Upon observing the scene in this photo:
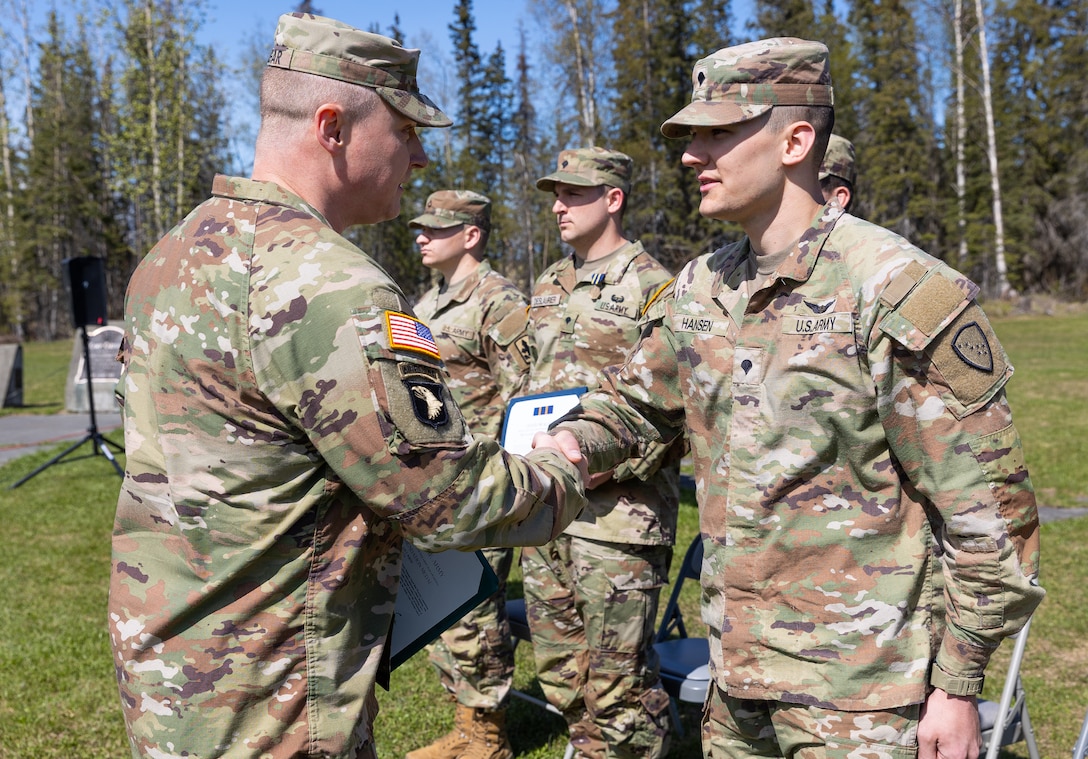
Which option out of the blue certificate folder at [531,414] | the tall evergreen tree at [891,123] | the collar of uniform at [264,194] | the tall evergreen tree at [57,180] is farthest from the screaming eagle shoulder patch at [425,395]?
the tall evergreen tree at [57,180]

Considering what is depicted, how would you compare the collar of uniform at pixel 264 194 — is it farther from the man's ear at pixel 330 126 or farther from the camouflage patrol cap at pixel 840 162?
the camouflage patrol cap at pixel 840 162

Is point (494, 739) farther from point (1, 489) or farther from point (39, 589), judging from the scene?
point (1, 489)

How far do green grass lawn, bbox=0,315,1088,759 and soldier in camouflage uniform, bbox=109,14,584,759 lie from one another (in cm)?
285

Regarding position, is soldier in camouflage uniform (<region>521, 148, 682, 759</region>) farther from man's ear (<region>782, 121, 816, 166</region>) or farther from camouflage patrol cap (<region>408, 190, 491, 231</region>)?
man's ear (<region>782, 121, 816, 166</region>)

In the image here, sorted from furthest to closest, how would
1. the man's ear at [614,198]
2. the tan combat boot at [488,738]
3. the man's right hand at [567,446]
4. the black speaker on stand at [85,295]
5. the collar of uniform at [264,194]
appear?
the black speaker on stand at [85,295] < the man's ear at [614,198] < the tan combat boot at [488,738] < the man's right hand at [567,446] < the collar of uniform at [264,194]

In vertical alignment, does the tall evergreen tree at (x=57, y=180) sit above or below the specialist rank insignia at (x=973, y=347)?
above

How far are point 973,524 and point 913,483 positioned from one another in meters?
0.17

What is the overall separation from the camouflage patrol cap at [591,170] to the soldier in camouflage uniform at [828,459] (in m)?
1.95

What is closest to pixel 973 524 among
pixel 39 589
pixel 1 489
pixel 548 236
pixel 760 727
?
pixel 760 727

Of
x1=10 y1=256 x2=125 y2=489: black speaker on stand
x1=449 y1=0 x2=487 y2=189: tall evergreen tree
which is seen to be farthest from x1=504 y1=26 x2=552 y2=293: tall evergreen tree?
x1=10 y1=256 x2=125 y2=489: black speaker on stand

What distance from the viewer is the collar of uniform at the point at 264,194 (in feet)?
6.15

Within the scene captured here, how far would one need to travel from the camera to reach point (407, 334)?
1704 millimetres

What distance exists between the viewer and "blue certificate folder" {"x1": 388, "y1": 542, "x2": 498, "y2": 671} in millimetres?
2111

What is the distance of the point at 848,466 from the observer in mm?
2131
